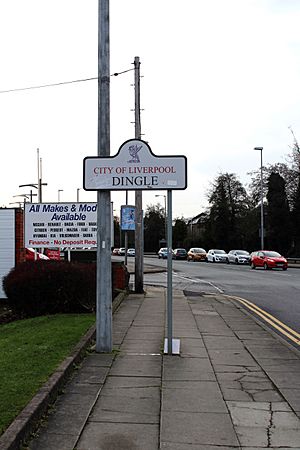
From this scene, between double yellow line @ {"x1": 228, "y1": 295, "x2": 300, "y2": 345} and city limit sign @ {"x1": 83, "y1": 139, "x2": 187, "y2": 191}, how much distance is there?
3971 mm

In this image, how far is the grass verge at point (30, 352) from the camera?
5.64 meters

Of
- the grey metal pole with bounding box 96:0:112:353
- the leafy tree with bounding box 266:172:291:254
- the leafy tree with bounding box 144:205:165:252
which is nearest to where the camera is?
the grey metal pole with bounding box 96:0:112:353

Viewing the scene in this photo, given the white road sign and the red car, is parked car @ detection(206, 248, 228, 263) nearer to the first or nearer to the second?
the red car

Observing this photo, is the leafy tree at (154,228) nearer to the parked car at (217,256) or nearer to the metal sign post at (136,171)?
the parked car at (217,256)

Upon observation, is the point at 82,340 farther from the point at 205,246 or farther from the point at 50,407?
the point at 205,246

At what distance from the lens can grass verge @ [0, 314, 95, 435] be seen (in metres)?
5.64

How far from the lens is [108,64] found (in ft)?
29.0

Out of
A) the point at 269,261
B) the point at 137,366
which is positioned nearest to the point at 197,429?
the point at 137,366

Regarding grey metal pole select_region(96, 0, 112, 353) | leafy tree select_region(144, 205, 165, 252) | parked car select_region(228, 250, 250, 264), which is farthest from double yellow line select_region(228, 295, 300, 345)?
leafy tree select_region(144, 205, 165, 252)

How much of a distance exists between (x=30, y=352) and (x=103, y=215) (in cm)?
230

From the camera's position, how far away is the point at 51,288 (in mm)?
12945

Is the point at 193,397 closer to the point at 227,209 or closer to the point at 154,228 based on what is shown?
the point at 227,209

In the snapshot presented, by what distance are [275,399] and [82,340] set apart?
145 inches

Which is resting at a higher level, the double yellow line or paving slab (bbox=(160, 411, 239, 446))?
paving slab (bbox=(160, 411, 239, 446))
